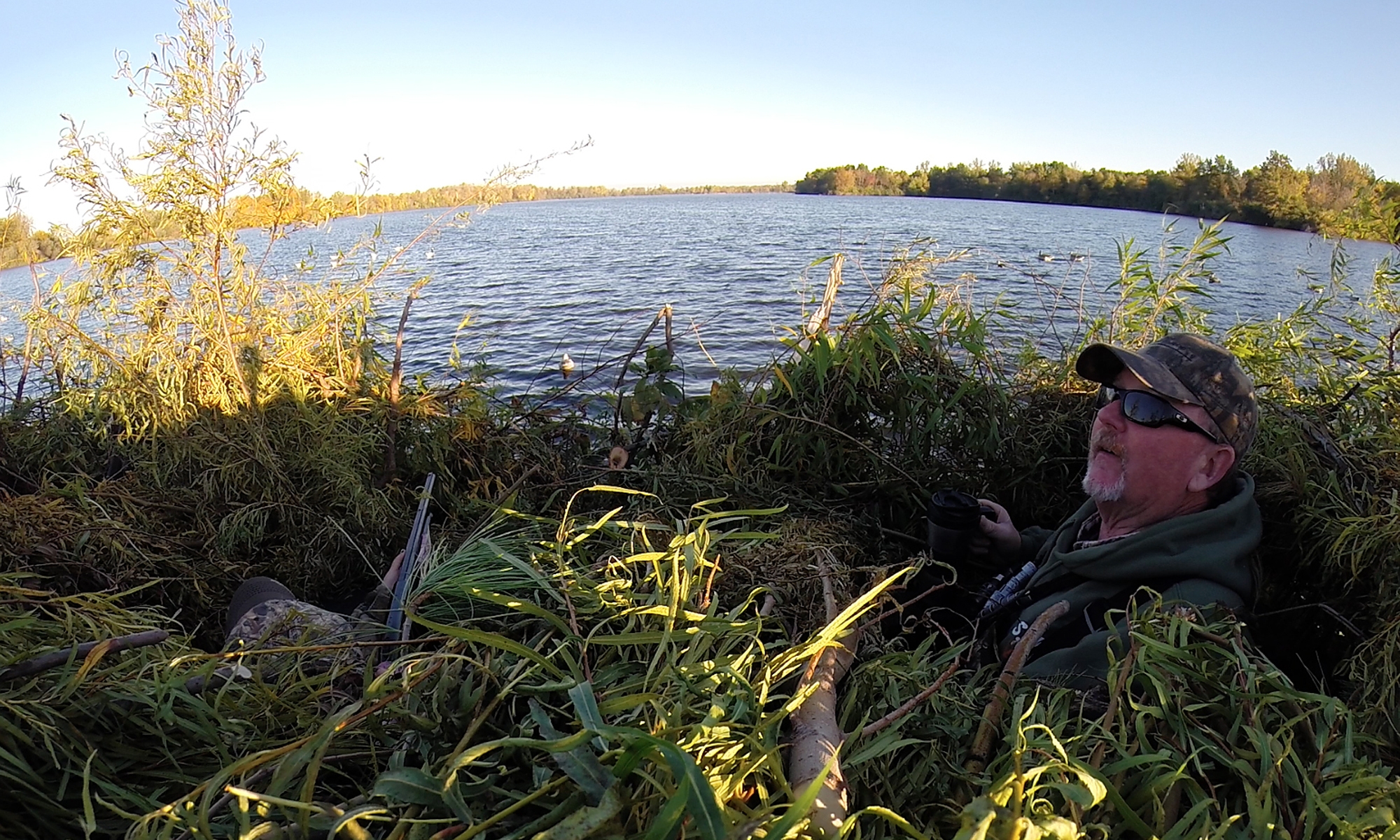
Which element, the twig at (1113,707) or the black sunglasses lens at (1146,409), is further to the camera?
the black sunglasses lens at (1146,409)

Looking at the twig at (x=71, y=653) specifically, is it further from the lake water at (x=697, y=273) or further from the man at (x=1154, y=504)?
the lake water at (x=697, y=273)

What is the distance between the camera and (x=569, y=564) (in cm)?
179

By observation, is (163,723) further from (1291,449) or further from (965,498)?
(1291,449)

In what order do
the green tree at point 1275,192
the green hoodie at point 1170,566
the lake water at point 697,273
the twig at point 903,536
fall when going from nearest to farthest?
the green hoodie at point 1170,566
the twig at point 903,536
the lake water at point 697,273
the green tree at point 1275,192

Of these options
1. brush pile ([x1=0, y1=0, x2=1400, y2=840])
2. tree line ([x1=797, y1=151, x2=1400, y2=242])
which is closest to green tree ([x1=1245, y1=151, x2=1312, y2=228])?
tree line ([x1=797, y1=151, x2=1400, y2=242])

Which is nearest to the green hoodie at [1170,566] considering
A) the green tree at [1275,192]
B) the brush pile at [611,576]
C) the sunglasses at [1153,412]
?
the brush pile at [611,576]

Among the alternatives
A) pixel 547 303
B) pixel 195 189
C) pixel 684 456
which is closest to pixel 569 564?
pixel 684 456

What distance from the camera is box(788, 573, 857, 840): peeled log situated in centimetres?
100

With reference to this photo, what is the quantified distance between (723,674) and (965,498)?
1956mm

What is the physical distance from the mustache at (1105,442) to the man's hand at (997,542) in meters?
0.48

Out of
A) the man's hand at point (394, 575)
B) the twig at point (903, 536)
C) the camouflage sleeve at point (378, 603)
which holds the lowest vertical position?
the camouflage sleeve at point (378, 603)

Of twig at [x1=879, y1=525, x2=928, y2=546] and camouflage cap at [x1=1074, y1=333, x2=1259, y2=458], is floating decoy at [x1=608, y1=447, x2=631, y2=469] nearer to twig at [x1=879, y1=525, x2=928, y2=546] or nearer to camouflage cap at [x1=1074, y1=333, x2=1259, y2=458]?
twig at [x1=879, y1=525, x2=928, y2=546]

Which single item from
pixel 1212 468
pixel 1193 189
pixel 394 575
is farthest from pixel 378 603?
pixel 1193 189

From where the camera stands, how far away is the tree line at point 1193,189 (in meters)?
3.26
